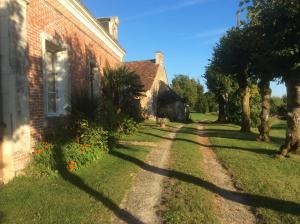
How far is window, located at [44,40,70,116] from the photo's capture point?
36.4 ft

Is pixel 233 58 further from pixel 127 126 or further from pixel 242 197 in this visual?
pixel 242 197

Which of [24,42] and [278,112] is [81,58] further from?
[278,112]

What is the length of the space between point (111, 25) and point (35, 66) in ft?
41.7

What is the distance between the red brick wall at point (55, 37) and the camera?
28.9ft

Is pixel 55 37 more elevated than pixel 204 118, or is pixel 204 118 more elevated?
pixel 55 37

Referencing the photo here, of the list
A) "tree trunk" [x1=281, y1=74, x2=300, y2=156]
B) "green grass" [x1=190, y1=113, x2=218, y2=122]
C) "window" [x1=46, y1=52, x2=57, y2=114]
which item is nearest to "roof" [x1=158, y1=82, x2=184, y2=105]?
"green grass" [x1=190, y1=113, x2=218, y2=122]

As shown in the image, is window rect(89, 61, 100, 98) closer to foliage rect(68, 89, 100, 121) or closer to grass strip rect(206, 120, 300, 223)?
foliage rect(68, 89, 100, 121)

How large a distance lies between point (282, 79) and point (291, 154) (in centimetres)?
302

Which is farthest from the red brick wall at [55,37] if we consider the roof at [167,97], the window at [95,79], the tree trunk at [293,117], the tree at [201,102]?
the tree at [201,102]

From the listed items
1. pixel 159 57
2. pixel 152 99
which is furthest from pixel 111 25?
pixel 159 57

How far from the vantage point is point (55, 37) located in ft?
34.8

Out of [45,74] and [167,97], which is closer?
[45,74]

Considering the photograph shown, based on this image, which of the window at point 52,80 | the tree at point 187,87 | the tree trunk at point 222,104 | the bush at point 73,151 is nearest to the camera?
the bush at point 73,151

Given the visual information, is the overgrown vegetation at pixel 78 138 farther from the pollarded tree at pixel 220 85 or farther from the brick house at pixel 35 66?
the pollarded tree at pixel 220 85
